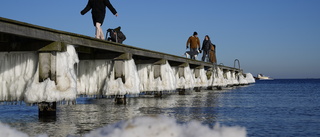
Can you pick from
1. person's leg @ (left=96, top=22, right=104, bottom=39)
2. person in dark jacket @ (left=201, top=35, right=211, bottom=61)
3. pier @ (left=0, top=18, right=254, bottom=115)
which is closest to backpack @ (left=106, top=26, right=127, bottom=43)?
person's leg @ (left=96, top=22, right=104, bottom=39)

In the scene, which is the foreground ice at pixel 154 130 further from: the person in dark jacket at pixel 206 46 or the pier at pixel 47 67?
the person in dark jacket at pixel 206 46

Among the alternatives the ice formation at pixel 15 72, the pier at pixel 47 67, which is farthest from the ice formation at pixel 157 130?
the ice formation at pixel 15 72

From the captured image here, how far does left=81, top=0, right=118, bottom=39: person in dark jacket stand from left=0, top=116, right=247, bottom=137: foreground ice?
10544mm

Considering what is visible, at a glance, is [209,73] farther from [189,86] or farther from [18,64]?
[18,64]

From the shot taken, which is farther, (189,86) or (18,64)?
(189,86)

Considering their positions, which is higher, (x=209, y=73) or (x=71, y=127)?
(x=209, y=73)

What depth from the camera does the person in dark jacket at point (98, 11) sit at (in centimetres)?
1362

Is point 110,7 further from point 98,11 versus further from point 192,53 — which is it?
point 192,53

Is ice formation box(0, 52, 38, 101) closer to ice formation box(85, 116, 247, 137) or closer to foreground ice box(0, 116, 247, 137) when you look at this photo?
foreground ice box(0, 116, 247, 137)

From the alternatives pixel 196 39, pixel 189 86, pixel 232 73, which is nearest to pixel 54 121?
pixel 189 86

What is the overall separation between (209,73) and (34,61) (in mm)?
21359

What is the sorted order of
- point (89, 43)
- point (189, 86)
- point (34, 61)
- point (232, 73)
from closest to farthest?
point (34, 61), point (89, 43), point (189, 86), point (232, 73)

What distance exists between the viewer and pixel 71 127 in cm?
744

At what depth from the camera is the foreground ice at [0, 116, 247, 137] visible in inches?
119
